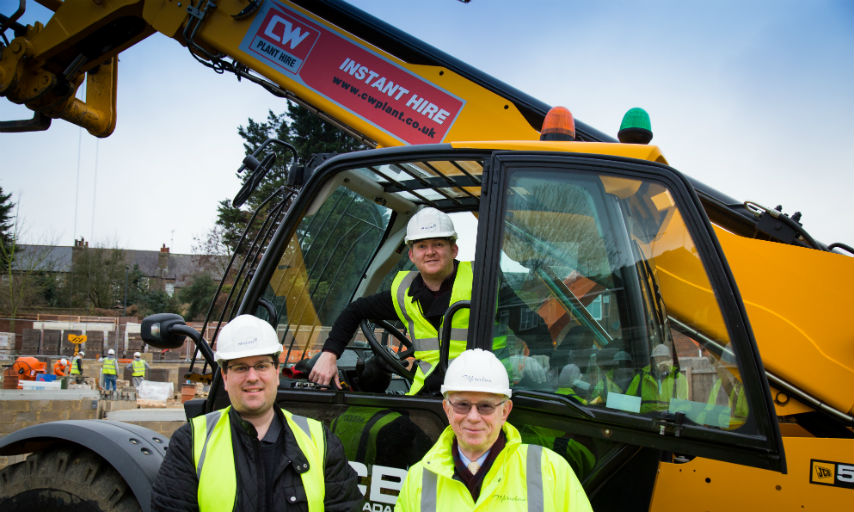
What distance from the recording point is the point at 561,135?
336 cm

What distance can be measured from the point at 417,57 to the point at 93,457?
291cm

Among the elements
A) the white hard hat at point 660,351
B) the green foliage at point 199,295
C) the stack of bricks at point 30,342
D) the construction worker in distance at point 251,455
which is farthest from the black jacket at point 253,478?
the green foliage at point 199,295

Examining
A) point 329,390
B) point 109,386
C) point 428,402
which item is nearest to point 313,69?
point 329,390

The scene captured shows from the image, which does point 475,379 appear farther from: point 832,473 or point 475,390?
point 832,473

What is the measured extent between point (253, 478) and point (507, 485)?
879 mm

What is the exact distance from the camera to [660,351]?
2.57 metres

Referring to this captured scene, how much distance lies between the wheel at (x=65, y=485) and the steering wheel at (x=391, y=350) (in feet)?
4.41

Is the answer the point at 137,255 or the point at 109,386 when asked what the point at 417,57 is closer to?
the point at 109,386

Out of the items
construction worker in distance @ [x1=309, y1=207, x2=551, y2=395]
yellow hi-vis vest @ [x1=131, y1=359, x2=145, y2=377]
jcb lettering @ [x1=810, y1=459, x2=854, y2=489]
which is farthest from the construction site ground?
yellow hi-vis vest @ [x1=131, y1=359, x2=145, y2=377]

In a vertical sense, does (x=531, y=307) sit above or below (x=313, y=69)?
below

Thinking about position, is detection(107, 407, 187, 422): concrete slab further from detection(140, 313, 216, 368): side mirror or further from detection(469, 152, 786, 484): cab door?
detection(469, 152, 786, 484): cab door

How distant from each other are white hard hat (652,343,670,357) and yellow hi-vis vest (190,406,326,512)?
4.18ft

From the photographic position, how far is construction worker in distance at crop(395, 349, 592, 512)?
7.09 ft

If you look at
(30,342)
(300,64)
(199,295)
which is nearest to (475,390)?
(300,64)
